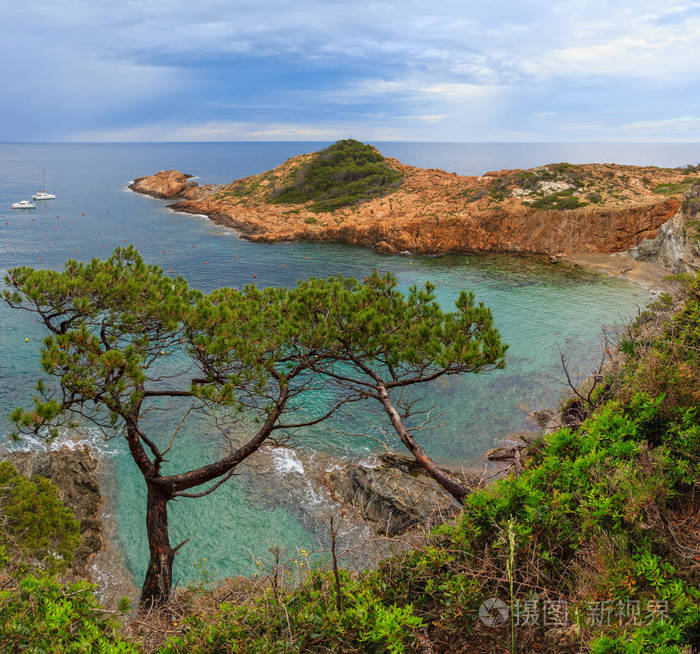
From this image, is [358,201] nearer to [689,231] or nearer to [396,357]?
[689,231]

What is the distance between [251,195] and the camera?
67.3m

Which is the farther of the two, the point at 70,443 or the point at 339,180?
the point at 339,180

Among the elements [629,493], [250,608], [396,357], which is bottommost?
[250,608]

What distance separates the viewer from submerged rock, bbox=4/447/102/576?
13.3 m

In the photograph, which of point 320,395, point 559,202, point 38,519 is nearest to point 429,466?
point 38,519

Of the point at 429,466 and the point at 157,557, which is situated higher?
the point at 429,466

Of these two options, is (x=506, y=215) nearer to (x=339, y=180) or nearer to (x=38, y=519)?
(x=339, y=180)

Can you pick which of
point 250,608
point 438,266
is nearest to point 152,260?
→ point 438,266

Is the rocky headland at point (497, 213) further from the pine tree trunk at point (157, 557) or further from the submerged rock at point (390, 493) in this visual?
the pine tree trunk at point (157, 557)

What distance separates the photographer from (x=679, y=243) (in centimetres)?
3478

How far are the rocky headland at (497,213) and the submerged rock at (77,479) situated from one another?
37.3 meters

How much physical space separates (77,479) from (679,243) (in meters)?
42.8

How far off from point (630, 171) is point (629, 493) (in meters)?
61.1

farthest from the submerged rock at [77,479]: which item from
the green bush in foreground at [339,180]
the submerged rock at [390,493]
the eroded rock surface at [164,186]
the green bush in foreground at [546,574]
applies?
the eroded rock surface at [164,186]
